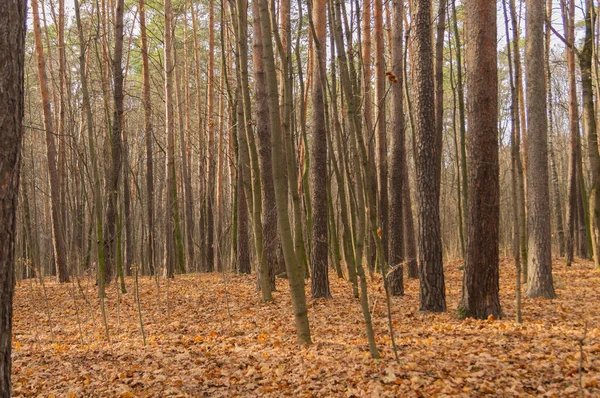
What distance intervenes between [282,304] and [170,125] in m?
6.96

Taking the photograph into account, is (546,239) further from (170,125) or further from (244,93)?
(170,125)

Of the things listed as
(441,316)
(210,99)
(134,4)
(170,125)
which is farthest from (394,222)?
(134,4)

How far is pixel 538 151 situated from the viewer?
9.09m

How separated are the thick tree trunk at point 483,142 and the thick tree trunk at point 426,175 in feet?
3.12

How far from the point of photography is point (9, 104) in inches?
112

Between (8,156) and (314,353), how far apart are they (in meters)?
3.83

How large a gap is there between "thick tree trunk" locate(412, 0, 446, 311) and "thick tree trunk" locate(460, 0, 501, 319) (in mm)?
950

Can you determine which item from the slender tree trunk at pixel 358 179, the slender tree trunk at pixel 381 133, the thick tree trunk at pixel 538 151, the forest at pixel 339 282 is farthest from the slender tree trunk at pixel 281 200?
the slender tree trunk at pixel 381 133

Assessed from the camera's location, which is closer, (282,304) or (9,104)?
(9,104)

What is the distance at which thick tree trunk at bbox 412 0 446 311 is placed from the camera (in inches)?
311

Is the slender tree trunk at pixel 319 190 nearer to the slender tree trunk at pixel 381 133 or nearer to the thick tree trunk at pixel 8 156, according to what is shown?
the slender tree trunk at pixel 381 133

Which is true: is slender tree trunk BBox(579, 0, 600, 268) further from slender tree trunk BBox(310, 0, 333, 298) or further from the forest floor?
slender tree trunk BBox(310, 0, 333, 298)

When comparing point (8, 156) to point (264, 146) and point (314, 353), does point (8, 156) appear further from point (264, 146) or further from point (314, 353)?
point (264, 146)

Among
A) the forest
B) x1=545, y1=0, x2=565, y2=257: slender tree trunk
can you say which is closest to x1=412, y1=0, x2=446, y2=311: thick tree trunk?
the forest
